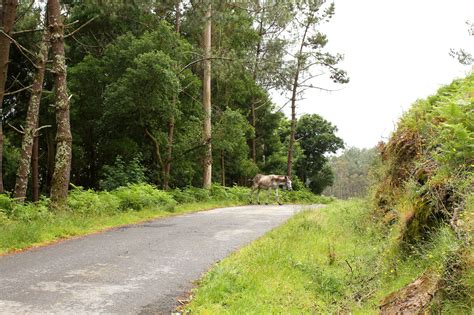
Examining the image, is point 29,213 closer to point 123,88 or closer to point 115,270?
point 115,270

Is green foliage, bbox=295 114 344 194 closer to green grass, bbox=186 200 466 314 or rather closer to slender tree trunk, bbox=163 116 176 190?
slender tree trunk, bbox=163 116 176 190

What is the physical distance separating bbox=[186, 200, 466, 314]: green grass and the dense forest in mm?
7523

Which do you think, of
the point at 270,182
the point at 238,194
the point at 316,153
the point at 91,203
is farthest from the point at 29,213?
the point at 316,153

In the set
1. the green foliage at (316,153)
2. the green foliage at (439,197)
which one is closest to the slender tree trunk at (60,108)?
the green foliage at (439,197)

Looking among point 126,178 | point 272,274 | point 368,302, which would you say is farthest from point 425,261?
point 126,178

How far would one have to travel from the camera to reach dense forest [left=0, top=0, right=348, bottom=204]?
53.1 ft

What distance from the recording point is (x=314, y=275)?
6.57 m

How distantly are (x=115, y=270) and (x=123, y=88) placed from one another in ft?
43.0

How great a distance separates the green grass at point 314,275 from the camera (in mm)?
5289

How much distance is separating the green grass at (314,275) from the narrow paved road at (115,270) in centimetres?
55

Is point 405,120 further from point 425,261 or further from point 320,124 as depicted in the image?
point 320,124

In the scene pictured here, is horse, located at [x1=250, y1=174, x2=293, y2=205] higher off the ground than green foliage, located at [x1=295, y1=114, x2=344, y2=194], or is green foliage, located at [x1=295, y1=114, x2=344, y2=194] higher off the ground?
green foliage, located at [x1=295, y1=114, x2=344, y2=194]

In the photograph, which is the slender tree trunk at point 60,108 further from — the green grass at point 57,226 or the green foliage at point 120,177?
the green foliage at point 120,177

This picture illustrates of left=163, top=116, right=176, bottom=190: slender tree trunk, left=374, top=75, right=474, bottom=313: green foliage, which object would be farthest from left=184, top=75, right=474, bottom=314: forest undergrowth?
left=163, top=116, right=176, bottom=190: slender tree trunk
